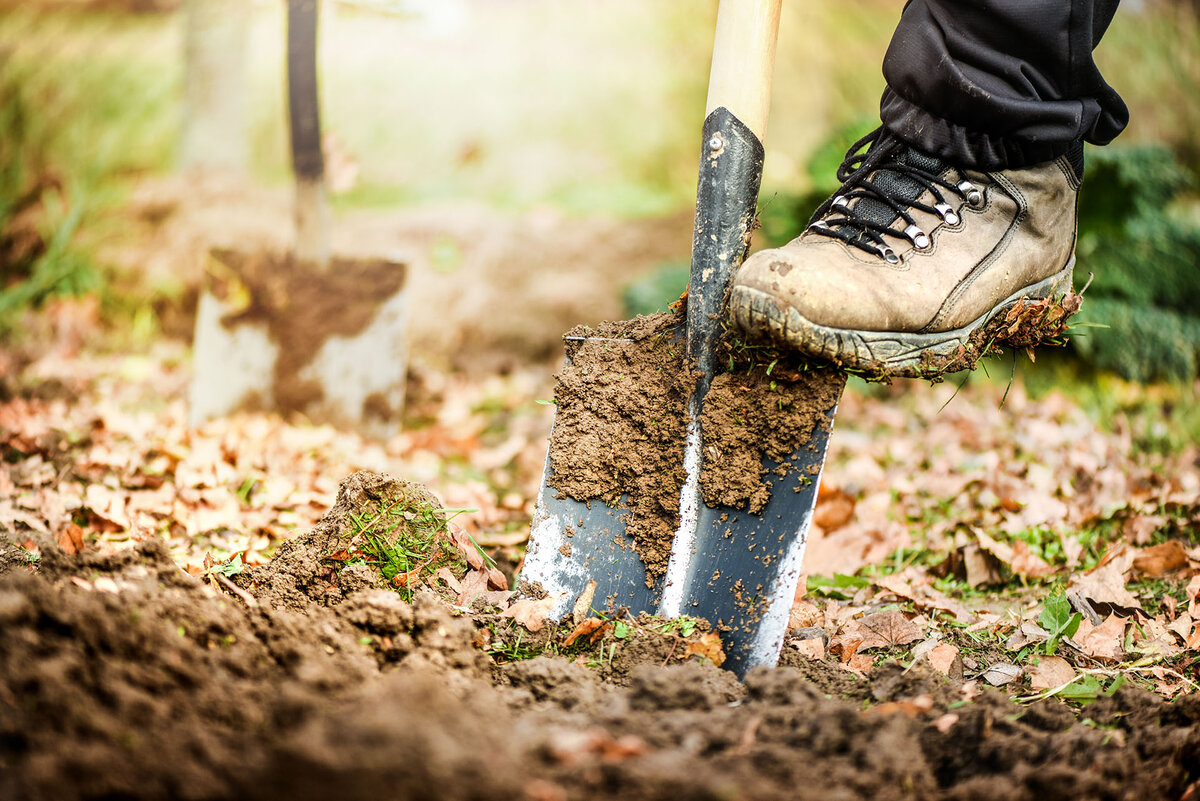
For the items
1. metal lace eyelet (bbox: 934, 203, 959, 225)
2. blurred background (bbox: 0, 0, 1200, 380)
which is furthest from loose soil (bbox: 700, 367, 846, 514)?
blurred background (bbox: 0, 0, 1200, 380)

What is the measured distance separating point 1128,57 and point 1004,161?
5216 millimetres

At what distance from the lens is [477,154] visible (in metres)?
6.72

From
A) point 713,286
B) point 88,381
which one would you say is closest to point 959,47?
Result: point 713,286

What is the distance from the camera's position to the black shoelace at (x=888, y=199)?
1.54m

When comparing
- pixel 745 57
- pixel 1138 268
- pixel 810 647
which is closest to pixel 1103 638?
pixel 810 647

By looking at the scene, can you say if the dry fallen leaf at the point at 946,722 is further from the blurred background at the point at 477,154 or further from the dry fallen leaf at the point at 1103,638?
the blurred background at the point at 477,154

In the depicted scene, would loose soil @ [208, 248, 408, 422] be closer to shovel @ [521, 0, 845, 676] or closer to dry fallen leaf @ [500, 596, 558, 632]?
shovel @ [521, 0, 845, 676]

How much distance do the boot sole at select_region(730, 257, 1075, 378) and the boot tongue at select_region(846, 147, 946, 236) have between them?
0.83 feet

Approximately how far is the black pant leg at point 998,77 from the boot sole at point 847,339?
35 cm

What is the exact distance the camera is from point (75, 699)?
91cm

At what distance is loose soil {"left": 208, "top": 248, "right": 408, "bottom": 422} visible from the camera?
3.01 metres

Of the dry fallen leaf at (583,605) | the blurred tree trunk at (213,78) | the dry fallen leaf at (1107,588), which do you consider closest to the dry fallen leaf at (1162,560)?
the dry fallen leaf at (1107,588)

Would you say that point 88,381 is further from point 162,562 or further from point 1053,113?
point 1053,113

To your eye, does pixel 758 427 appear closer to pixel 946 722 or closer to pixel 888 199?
pixel 888 199
